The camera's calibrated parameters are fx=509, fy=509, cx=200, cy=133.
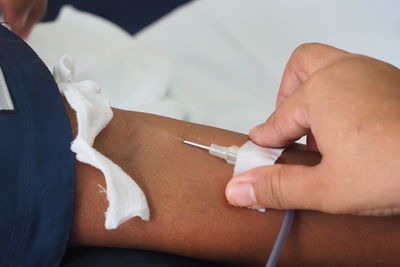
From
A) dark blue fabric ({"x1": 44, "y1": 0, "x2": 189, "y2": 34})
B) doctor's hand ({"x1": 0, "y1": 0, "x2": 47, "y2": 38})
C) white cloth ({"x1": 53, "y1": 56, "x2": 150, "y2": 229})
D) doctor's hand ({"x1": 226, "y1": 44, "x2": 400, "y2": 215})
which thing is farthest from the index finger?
dark blue fabric ({"x1": 44, "y1": 0, "x2": 189, "y2": 34})

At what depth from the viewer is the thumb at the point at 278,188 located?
61cm

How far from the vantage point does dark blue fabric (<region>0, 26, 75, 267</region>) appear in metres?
0.60

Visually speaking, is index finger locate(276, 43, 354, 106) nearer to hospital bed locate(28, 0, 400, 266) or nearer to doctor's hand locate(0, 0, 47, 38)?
hospital bed locate(28, 0, 400, 266)

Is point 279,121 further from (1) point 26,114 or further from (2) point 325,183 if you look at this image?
(1) point 26,114

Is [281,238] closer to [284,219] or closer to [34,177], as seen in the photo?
[284,219]

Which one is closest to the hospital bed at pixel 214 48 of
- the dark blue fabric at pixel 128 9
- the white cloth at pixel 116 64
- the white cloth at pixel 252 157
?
the white cloth at pixel 116 64

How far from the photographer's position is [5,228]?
593mm

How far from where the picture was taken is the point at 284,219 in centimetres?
67

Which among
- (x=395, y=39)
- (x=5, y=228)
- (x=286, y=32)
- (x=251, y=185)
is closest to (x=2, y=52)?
(x=5, y=228)

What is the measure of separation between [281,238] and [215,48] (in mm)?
829

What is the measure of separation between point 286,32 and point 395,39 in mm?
284

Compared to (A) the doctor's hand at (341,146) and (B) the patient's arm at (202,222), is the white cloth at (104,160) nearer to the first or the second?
(B) the patient's arm at (202,222)

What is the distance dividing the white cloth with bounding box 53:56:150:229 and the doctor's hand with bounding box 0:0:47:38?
0.42m

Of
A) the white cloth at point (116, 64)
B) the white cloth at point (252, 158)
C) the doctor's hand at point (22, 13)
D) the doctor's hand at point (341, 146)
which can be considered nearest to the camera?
the doctor's hand at point (341, 146)
